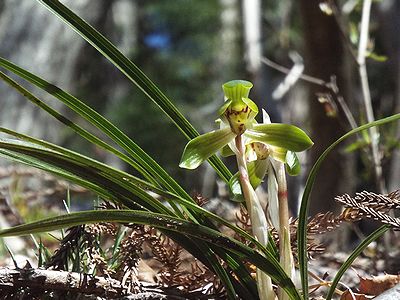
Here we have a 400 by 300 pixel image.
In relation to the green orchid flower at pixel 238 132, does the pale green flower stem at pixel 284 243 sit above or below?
below

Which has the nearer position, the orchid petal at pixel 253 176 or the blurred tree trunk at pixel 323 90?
the orchid petal at pixel 253 176

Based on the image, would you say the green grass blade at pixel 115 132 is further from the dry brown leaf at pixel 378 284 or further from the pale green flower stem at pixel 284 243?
the dry brown leaf at pixel 378 284

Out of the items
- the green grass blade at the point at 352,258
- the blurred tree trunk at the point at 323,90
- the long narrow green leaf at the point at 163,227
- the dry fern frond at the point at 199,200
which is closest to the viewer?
the long narrow green leaf at the point at 163,227

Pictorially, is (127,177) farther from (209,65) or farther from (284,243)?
(209,65)

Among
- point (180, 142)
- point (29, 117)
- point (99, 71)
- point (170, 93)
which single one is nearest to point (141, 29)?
point (99, 71)

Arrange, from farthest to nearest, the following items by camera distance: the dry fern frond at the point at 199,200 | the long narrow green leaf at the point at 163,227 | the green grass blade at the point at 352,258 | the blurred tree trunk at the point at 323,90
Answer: the blurred tree trunk at the point at 323,90 < the dry fern frond at the point at 199,200 < the green grass blade at the point at 352,258 < the long narrow green leaf at the point at 163,227

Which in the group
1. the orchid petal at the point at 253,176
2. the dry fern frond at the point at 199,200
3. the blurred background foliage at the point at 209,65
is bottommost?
the orchid petal at the point at 253,176

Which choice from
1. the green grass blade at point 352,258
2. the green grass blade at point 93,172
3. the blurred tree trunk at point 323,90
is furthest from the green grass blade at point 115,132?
the blurred tree trunk at point 323,90

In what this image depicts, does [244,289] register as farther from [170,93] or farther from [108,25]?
[108,25]

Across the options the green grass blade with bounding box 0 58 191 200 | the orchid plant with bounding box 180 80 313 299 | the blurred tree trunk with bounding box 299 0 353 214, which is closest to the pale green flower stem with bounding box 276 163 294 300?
the orchid plant with bounding box 180 80 313 299
